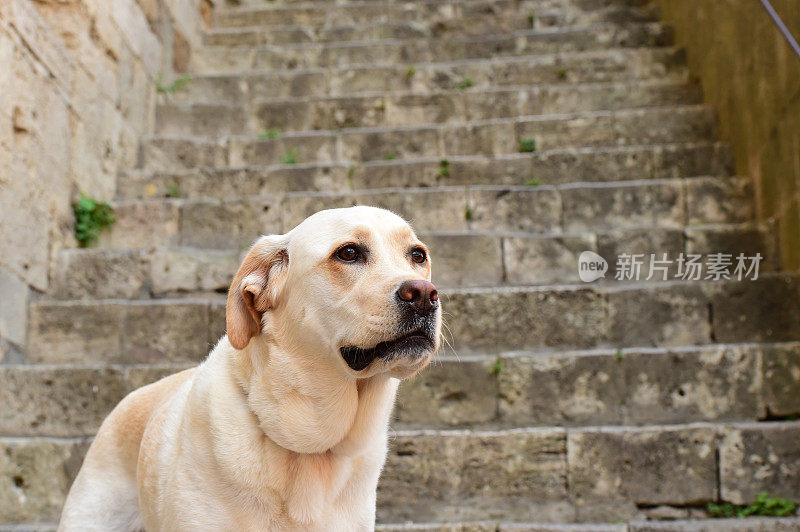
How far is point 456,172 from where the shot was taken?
20.5ft

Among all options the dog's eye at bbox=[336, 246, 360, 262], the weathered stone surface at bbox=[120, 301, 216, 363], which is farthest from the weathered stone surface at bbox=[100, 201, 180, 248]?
the dog's eye at bbox=[336, 246, 360, 262]

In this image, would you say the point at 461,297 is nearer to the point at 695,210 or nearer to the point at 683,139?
the point at 695,210

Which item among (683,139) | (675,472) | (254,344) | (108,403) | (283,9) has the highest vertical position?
(283,9)

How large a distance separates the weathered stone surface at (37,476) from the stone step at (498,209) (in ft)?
6.71

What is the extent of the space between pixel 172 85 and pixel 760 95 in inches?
210

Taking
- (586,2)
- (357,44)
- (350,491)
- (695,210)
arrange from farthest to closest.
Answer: (586,2) < (357,44) < (695,210) < (350,491)

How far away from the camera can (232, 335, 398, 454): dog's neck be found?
2516 mm

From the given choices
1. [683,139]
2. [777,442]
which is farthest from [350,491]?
[683,139]

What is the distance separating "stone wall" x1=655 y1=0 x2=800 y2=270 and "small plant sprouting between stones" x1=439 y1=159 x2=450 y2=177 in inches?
87.5

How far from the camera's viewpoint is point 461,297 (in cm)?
475

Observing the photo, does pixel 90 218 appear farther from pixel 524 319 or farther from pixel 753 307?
pixel 753 307

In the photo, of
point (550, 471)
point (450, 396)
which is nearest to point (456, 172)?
point (450, 396)

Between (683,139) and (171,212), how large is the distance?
4.20 metres

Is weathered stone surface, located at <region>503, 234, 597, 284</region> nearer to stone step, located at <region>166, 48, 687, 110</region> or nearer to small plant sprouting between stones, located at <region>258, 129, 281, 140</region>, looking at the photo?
small plant sprouting between stones, located at <region>258, 129, 281, 140</region>
